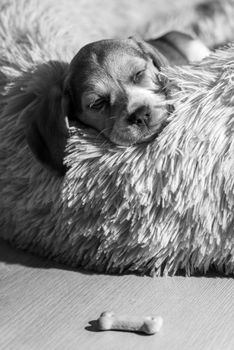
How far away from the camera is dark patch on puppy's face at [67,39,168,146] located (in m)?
1.64

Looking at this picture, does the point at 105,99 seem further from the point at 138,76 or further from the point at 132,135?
the point at 132,135

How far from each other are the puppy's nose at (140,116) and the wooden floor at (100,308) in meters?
0.38

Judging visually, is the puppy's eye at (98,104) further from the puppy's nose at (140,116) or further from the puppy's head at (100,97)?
the puppy's nose at (140,116)

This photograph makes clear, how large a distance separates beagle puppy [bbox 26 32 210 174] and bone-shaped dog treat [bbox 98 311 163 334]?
43 centimetres

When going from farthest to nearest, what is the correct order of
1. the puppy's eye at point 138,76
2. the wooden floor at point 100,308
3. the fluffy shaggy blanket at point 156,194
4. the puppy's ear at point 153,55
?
1. the puppy's ear at point 153,55
2. the puppy's eye at point 138,76
3. the fluffy shaggy blanket at point 156,194
4. the wooden floor at point 100,308

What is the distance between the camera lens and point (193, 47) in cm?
231

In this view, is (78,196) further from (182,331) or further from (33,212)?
(182,331)

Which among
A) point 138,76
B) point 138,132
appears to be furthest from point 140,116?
point 138,76

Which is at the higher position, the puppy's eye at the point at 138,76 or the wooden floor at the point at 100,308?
the puppy's eye at the point at 138,76

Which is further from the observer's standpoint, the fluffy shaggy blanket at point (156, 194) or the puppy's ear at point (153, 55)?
the puppy's ear at point (153, 55)

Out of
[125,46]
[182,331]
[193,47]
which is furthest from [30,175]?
[193,47]

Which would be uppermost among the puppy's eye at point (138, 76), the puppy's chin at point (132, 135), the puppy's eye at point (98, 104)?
the puppy's eye at point (138, 76)

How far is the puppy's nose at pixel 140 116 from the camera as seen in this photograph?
158cm

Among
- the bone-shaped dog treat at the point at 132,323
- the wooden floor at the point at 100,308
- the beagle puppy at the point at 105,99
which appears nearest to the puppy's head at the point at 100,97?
the beagle puppy at the point at 105,99
